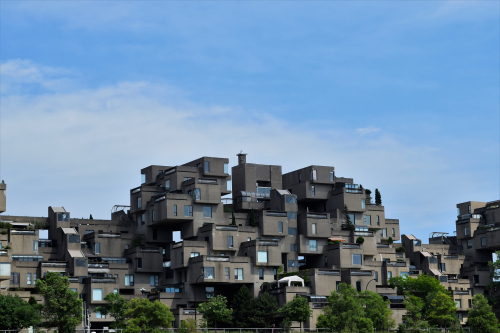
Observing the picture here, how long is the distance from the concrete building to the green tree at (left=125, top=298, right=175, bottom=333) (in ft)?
37.1

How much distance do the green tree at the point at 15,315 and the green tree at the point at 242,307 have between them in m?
28.1

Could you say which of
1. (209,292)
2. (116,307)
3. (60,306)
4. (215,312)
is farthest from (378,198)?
(60,306)

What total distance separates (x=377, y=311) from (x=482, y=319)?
17.6 m

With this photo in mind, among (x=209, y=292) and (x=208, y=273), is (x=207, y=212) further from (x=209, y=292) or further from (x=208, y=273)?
(x=209, y=292)

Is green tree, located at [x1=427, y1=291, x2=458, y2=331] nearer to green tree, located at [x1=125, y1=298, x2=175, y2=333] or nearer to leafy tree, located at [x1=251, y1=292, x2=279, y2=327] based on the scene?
leafy tree, located at [x1=251, y1=292, x2=279, y2=327]

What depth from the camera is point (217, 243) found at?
396 ft

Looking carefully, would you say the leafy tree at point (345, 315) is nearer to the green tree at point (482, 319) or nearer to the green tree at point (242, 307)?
the green tree at point (242, 307)

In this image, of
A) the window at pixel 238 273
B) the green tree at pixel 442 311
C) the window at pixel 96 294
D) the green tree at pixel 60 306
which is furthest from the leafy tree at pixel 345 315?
the green tree at pixel 60 306

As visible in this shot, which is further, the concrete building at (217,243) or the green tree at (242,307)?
the concrete building at (217,243)

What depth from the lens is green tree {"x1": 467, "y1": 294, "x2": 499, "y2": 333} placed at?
117812mm

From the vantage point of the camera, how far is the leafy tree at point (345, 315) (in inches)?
4146

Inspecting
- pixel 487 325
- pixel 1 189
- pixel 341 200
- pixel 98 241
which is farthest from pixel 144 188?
pixel 487 325

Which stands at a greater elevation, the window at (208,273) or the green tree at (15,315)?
the window at (208,273)

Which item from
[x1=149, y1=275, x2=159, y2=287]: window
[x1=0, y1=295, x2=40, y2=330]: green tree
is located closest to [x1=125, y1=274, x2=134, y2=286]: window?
[x1=149, y1=275, x2=159, y2=287]: window
